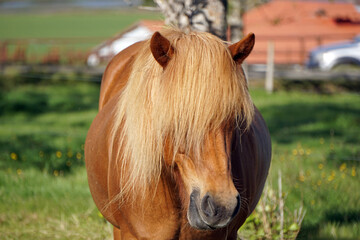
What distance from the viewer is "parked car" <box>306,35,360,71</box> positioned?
1494 cm

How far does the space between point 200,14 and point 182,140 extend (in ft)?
6.02

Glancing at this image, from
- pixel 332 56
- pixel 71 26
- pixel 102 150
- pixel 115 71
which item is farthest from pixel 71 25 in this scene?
pixel 102 150

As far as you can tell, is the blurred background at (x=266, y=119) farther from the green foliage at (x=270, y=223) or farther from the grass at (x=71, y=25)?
the grass at (x=71, y=25)

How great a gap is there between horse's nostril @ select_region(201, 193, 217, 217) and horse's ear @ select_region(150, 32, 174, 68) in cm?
59

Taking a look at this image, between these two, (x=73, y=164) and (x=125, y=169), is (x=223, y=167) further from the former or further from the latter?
(x=73, y=164)

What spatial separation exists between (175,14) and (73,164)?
305cm

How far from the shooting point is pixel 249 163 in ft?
7.91

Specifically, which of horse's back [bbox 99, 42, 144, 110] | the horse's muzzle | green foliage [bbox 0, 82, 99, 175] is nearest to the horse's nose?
the horse's muzzle

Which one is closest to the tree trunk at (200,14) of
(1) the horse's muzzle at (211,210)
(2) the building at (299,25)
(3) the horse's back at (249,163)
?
(3) the horse's back at (249,163)

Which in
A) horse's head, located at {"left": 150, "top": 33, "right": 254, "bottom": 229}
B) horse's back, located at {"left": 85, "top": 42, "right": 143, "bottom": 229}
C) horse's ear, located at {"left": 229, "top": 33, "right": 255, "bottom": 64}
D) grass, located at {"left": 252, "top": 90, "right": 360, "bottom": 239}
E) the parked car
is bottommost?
the parked car

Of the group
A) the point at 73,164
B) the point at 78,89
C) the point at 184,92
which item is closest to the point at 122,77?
the point at 184,92

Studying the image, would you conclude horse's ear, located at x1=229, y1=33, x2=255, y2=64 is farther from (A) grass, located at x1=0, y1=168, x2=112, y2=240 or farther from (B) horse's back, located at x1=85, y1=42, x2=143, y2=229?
(A) grass, located at x1=0, y1=168, x2=112, y2=240

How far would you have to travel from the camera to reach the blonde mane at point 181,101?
5.98 feet

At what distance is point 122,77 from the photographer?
10.2 ft
